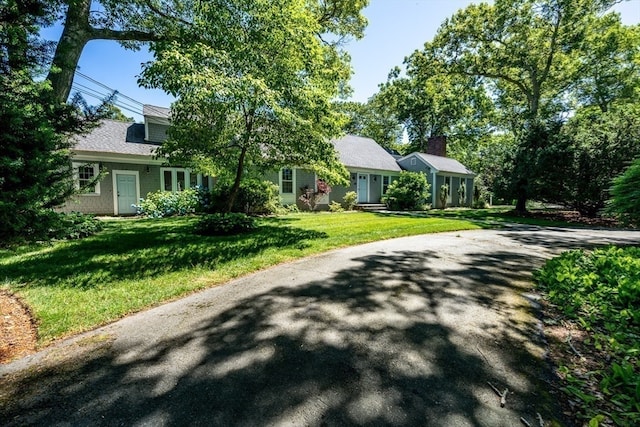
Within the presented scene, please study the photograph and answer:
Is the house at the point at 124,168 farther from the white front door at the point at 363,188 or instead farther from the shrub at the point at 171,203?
the white front door at the point at 363,188

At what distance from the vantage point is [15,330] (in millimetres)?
3246

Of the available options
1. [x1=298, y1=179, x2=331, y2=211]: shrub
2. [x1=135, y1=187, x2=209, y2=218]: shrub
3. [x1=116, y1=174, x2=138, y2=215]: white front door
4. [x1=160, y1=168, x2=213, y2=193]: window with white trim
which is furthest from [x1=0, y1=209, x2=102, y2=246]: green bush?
[x1=298, y1=179, x2=331, y2=211]: shrub

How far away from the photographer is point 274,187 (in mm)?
15070

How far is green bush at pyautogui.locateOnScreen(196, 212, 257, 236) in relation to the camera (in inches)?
332

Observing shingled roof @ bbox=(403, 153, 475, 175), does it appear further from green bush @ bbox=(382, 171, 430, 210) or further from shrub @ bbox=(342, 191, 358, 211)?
shrub @ bbox=(342, 191, 358, 211)

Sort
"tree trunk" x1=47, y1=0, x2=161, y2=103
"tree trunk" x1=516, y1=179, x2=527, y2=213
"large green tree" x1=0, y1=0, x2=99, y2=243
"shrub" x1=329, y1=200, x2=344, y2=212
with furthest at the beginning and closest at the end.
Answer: "shrub" x1=329, y1=200, x2=344, y2=212, "tree trunk" x1=516, y1=179, x2=527, y2=213, "tree trunk" x1=47, y1=0, x2=161, y2=103, "large green tree" x1=0, y1=0, x2=99, y2=243

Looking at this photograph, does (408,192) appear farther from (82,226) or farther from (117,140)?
(117,140)

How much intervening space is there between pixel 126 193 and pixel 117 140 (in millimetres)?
2798

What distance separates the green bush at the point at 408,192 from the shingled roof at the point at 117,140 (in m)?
13.6

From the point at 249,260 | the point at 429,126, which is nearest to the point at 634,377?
the point at 249,260

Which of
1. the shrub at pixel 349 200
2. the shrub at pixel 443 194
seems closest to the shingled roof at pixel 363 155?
the shrub at pixel 349 200

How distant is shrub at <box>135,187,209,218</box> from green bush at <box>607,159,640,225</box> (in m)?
14.4

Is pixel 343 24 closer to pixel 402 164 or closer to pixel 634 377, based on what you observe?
pixel 402 164

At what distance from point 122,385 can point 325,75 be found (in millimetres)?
8358
